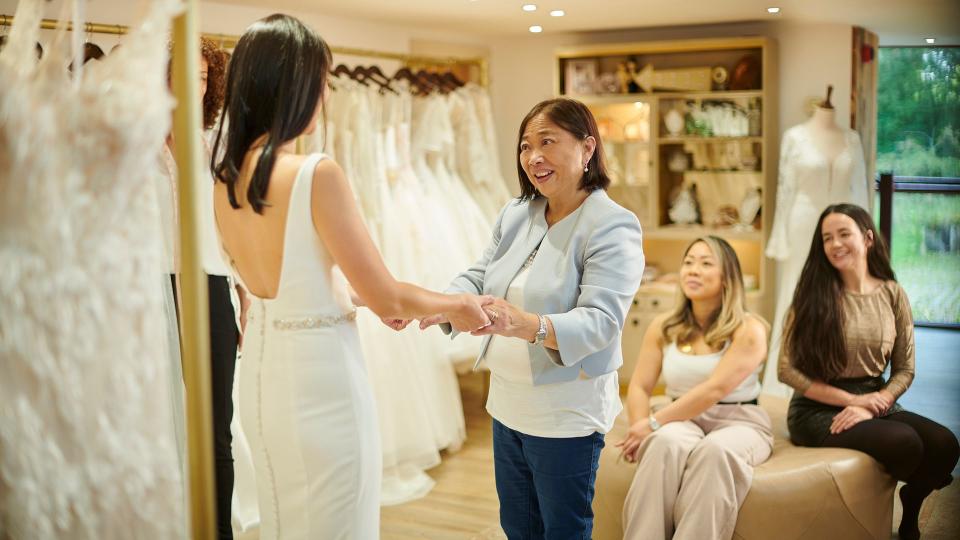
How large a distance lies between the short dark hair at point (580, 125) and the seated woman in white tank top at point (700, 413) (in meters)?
1.03

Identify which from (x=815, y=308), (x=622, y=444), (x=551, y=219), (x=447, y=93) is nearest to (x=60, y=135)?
(x=551, y=219)

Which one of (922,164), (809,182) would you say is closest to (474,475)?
(809,182)

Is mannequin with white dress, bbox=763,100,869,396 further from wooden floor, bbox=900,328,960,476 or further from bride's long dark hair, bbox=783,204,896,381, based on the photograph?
bride's long dark hair, bbox=783,204,896,381

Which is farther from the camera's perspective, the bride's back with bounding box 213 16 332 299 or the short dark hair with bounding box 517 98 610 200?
the short dark hair with bounding box 517 98 610 200

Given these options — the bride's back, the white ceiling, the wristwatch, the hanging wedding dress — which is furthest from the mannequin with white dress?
the hanging wedding dress

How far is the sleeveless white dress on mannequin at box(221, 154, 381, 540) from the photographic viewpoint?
5.88ft

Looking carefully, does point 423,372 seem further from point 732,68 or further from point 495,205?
point 732,68

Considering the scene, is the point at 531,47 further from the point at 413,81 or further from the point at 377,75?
the point at 377,75

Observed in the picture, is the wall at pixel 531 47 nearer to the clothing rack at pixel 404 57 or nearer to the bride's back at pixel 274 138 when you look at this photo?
the clothing rack at pixel 404 57

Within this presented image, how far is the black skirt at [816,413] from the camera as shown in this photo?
10.6 feet

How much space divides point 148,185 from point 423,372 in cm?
299

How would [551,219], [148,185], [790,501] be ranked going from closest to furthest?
1. [148,185]
2. [551,219]
3. [790,501]

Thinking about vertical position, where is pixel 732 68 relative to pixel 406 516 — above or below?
above

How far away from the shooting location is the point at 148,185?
1.48 m
